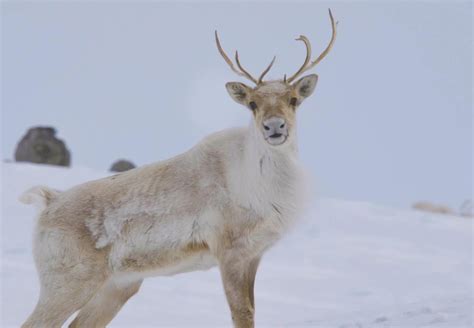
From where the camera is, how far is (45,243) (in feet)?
20.1

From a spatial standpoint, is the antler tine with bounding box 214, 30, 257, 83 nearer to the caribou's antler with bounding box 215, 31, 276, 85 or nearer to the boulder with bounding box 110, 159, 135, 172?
the caribou's antler with bounding box 215, 31, 276, 85

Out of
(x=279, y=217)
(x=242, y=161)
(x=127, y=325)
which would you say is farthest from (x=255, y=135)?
(x=127, y=325)

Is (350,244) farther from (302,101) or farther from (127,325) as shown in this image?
(302,101)

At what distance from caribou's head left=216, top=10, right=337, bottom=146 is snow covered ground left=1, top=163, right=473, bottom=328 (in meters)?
2.38

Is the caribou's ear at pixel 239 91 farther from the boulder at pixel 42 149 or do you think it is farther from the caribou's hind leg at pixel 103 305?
the boulder at pixel 42 149

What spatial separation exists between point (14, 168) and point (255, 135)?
12148 millimetres

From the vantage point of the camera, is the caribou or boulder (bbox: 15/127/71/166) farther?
boulder (bbox: 15/127/71/166)

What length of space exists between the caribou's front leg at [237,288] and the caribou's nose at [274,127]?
0.86 m

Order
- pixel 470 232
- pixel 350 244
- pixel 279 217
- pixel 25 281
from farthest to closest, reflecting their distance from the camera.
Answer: pixel 470 232
pixel 350 244
pixel 25 281
pixel 279 217

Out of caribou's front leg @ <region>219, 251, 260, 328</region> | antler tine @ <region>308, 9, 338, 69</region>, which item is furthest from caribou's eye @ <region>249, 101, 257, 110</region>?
caribou's front leg @ <region>219, 251, 260, 328</region>

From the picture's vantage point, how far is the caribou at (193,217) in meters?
5.82

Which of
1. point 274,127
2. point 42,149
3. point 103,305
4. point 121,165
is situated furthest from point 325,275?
point 42,149

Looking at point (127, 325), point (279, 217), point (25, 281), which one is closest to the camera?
point (279, 217)

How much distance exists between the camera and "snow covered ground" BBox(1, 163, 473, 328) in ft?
34.7
